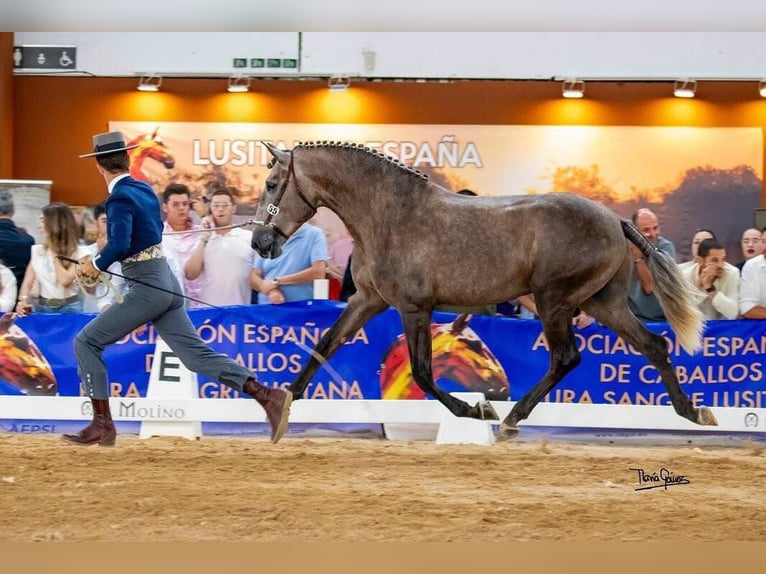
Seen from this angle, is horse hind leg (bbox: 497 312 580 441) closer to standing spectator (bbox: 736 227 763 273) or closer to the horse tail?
the horse tail

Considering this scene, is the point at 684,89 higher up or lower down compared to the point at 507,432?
higher up

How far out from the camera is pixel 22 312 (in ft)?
25.4

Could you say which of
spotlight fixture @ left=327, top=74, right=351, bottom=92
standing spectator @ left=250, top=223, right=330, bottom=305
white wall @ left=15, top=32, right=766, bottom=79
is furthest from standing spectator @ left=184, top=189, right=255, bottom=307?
spotlight fixture @ left=327, top=74, right=351, bottom=92

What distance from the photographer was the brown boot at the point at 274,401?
5.91 m

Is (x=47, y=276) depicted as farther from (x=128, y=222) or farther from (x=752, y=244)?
(x=752, y=244)

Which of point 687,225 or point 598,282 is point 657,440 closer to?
point 598,282

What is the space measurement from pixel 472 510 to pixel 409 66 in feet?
21.3

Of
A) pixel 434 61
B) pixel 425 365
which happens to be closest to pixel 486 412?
pixel 425 365

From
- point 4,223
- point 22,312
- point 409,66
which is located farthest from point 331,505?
point 409,66

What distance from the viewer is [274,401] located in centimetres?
599

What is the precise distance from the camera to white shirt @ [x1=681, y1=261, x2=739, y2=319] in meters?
7.91

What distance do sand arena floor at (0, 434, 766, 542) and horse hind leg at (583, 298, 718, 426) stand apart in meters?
0.33

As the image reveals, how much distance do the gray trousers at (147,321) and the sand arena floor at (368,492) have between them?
0.53 metres

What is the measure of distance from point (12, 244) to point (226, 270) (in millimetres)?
1822
